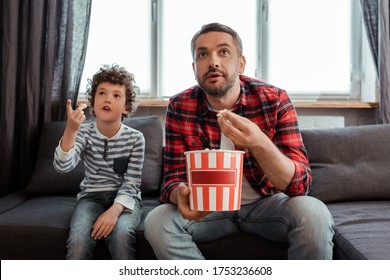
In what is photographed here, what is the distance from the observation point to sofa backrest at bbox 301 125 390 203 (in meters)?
1.84

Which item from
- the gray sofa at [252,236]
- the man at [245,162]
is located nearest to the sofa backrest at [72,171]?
the gray sofa at [252,236]

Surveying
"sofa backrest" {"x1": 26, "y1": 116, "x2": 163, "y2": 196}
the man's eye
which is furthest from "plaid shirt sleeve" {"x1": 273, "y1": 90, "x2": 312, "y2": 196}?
"sofa backrest" {"x1": 26, "y1": 116, "x2": 163, "y2": 196}

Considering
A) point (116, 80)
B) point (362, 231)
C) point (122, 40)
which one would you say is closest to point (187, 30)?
point (122, 40)

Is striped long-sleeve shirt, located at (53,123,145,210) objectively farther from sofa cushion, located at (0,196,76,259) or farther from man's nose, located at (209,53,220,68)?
man's nose, located at (209,53,220,68)

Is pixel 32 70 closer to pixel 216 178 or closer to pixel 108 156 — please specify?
pixel 108 156

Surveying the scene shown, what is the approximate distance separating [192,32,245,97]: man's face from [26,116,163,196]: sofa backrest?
746 mm

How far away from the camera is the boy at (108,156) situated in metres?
1.47

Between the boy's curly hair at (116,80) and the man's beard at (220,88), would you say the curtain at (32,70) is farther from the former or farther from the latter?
the man's beard at (220,88)

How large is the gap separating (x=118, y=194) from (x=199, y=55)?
603 millimetres

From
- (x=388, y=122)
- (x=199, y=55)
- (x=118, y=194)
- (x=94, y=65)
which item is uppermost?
(x=94, y=65)

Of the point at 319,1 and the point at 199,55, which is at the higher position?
the point at 319,1
